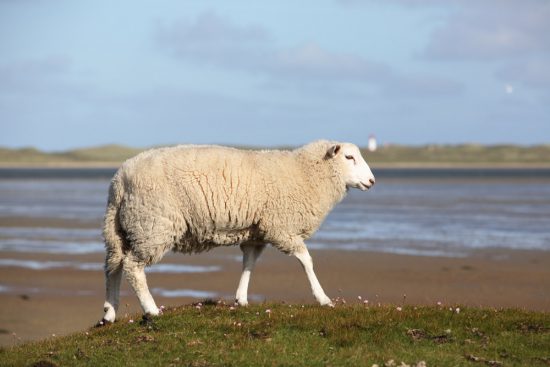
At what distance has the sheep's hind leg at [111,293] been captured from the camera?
11.0 m

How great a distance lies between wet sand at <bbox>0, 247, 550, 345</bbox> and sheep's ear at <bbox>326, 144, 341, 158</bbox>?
147 inches

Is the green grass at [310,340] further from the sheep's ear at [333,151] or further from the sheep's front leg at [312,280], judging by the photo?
the sheep's ear at [333,151]

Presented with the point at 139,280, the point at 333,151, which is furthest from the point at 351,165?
the point at 139,280

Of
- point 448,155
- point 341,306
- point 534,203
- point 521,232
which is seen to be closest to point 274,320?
point 341,306

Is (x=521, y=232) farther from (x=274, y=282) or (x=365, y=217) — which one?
(x=274, y=282)

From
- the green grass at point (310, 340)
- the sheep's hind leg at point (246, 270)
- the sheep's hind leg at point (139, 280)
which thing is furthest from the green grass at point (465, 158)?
the green grass at point (310, 340)

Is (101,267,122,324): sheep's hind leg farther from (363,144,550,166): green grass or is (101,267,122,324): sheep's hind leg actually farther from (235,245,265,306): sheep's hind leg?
(363,144,550,166): green grass

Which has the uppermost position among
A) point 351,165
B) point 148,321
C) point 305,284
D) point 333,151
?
point 333,151

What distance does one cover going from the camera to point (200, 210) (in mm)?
10883

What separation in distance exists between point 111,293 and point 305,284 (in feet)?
29.2

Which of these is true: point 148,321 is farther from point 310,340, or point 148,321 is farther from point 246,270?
point 310,340

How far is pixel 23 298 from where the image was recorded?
720 inches

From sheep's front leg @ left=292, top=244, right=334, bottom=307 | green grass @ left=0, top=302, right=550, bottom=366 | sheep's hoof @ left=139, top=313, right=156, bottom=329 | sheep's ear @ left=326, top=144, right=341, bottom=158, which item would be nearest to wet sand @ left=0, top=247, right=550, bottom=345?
sheep's ear @ left=326, top=144, right=341, bottom=158

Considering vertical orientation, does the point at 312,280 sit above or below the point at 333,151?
below
